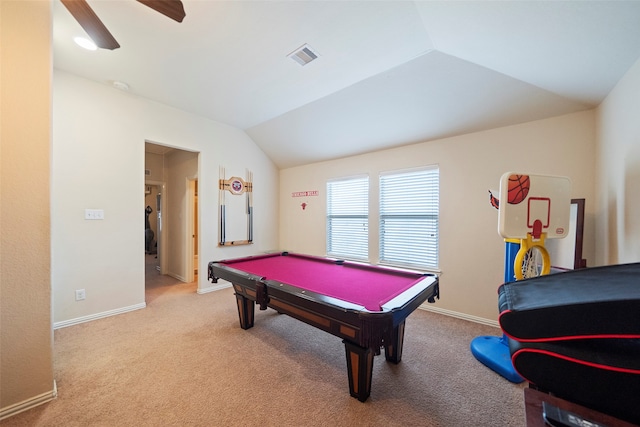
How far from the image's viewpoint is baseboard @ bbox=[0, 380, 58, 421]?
4.96ft

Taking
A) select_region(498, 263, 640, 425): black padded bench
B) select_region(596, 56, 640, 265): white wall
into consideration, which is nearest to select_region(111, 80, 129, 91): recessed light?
select_region(498, 263, 640, 425): black padded bench

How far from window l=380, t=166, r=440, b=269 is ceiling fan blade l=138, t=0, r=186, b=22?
9.81 feet

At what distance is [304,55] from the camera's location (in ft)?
7.79

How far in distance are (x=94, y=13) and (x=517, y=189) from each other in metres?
2.90

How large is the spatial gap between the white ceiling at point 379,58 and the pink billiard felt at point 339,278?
193 cm

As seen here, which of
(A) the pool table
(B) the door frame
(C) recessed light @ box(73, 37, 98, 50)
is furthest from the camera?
(B) the door frame

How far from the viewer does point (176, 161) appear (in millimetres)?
4910

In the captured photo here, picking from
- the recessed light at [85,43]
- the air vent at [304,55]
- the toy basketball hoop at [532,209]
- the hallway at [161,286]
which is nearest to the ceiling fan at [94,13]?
the recessed light at [85,43]

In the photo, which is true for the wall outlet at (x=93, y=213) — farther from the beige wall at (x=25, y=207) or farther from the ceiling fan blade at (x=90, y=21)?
the ceiling fan blade at (x=90, y=21)

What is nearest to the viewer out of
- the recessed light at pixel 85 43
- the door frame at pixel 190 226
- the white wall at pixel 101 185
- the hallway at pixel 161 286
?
the recessed light at pixel 85 43

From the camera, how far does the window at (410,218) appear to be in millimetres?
3328

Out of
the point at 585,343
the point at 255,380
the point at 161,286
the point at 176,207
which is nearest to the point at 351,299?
the point at 255,380

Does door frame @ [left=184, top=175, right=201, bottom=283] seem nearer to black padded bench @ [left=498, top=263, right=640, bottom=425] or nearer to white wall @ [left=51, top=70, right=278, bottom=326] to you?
white wall @ [left=51, top=70, right=278, bottom=326]

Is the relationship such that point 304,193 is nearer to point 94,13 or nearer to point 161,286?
point 161,286
